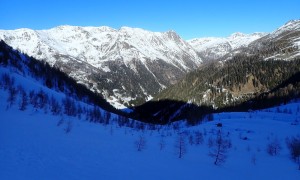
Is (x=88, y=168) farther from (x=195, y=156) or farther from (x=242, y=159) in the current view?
(x=242, y=159)

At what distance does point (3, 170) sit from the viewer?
16812 mm

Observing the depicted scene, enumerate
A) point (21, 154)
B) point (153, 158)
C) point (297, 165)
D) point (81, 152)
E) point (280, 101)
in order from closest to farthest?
point (21, 154) < point (81, 152) < point (153, 158) < point (297, 165) < point (280, 101)

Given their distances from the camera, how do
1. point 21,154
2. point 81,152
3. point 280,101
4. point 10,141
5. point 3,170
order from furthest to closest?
1. point 280,101
2. point 81,152
3. point 10,141
4. point 21,154
5. point 3,170

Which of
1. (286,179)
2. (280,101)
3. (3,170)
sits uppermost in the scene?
(280,101)

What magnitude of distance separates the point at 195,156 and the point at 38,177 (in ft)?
56.2

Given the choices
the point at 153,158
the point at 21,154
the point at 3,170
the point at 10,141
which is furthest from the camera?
the point at 153,158

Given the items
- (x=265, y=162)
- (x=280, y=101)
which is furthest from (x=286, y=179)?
(x=280, y=101)

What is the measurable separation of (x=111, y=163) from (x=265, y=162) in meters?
15.4

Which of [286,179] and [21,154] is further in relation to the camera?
[286,179]

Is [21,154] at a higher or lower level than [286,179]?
higher

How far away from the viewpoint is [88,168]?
20734 millimetres

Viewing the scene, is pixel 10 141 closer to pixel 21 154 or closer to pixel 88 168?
pixel 21 154

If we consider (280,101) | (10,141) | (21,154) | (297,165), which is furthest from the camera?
(280,101)

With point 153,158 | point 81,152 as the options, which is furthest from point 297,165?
point 81,152
